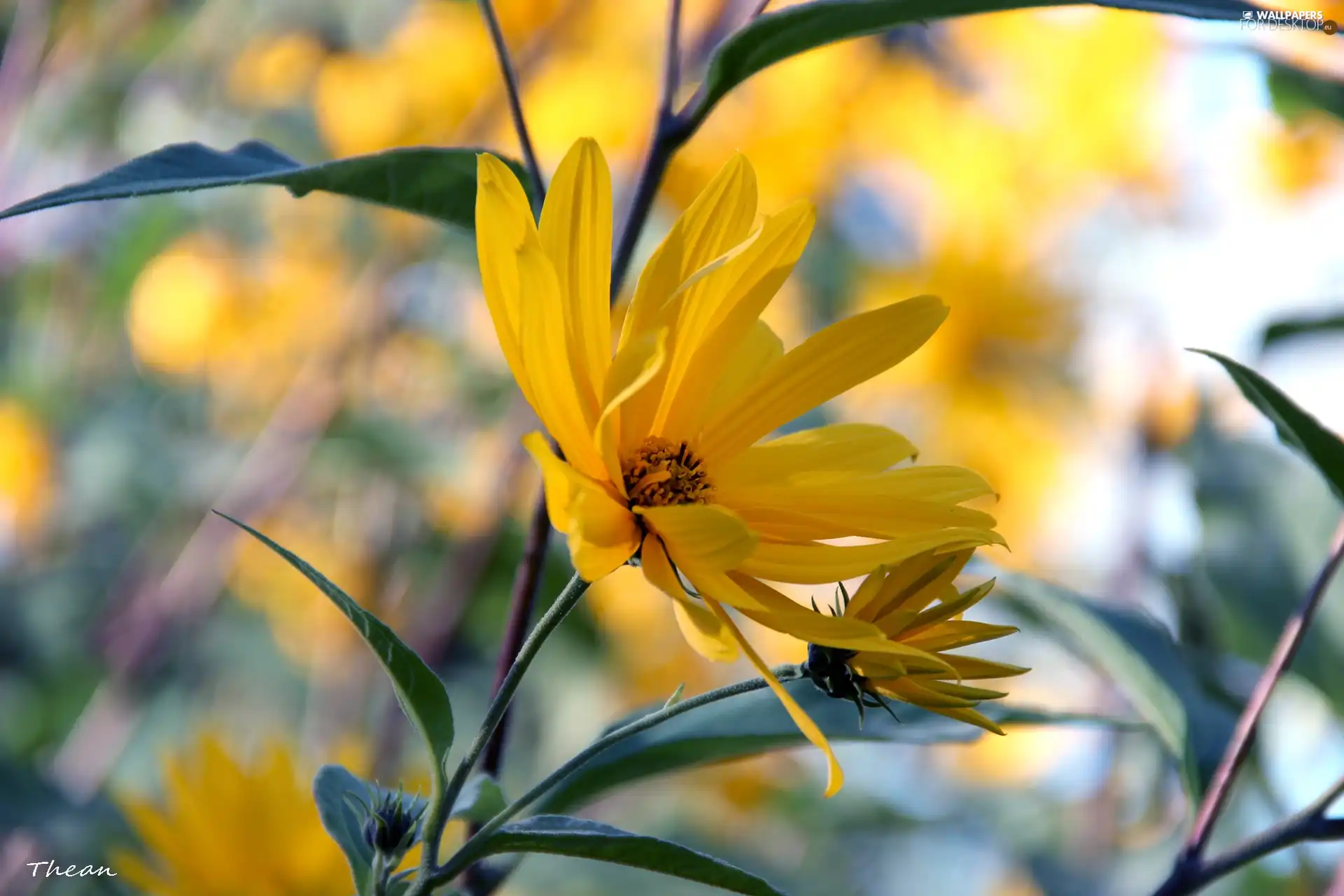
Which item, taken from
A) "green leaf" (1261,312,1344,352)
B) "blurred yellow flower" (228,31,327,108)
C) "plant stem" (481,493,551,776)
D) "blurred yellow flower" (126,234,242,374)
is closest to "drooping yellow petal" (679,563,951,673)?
"plant stem" (481,493,551,776)

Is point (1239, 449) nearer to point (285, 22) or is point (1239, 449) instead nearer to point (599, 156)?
point (599, 156)

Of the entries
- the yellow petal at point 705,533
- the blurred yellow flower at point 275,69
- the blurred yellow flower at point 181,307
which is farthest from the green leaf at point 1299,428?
the blurred yellow flower at point 275,69

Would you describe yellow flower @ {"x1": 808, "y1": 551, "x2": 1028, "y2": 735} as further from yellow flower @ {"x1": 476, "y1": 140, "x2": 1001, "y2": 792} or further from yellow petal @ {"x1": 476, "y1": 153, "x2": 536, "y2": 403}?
yellow petal @ {"x1": 476, "y1": 153, "x2": 536, "y2": 403}

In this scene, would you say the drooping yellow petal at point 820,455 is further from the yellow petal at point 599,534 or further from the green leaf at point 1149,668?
the green leaf at point 1149,668

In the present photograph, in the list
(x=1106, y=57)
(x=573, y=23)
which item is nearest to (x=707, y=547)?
(x=573, y=23)

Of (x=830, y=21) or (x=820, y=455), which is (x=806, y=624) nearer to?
(x=820, y=455)

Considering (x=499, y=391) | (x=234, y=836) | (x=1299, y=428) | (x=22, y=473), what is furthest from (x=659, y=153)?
(x=22, y=473)
